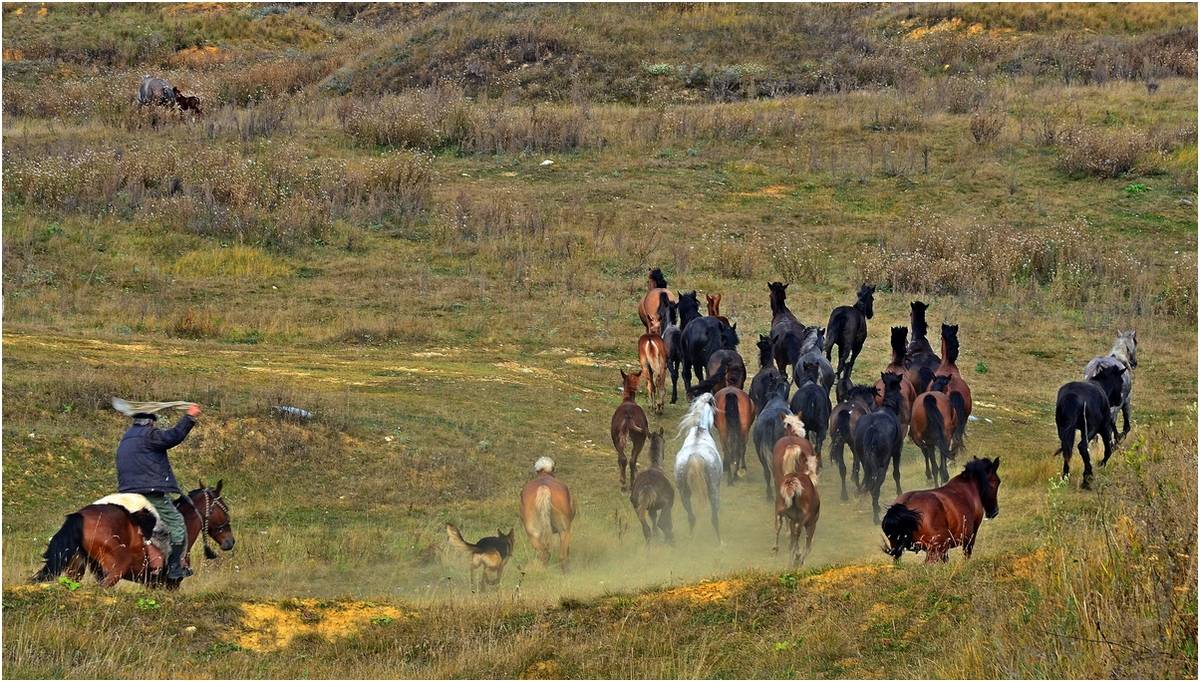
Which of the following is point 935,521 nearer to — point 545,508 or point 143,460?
point 545,508

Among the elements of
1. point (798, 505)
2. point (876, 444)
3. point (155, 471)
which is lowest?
point (798, 505)

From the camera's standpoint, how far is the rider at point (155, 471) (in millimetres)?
10055

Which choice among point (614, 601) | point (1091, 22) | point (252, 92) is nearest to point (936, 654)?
point (614, 601)

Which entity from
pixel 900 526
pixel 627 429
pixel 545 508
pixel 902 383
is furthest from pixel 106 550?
pixel 902 383

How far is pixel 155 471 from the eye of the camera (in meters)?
10.1

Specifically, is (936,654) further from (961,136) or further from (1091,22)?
(1091,22)

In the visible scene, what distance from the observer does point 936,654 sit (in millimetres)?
8531

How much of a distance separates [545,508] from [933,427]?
464cm

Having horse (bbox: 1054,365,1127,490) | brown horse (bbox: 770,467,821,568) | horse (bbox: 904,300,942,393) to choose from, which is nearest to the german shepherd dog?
brown horse (bbox: 770,467,821,568)

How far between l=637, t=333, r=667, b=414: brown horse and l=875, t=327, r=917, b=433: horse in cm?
292

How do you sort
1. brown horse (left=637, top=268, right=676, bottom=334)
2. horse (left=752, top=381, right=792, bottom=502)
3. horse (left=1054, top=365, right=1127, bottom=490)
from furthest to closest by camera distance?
brown horse (left=637, top=268, right=676, bottom=334) → horse (left=752, top=381, right=792, bottom=502) → horse (left=1054, top=365, right=1127, bottom=490)

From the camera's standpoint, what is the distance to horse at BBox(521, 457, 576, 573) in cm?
1124

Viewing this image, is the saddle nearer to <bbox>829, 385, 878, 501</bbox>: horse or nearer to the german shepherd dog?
the german shepherd dog

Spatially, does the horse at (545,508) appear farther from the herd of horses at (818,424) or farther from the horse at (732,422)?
the horse at (732,422)
